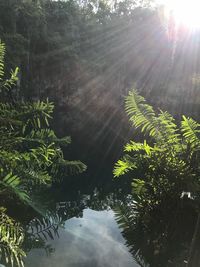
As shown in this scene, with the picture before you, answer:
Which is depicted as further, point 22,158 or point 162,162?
point 162,162

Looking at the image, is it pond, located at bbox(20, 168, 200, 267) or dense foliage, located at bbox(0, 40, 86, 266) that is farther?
pond, located at bbox(20, 168, 200, 267)

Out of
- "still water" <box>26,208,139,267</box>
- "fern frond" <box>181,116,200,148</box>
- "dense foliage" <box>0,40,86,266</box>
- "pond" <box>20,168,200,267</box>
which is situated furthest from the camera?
"still water" <box>26,208,139,267</box>

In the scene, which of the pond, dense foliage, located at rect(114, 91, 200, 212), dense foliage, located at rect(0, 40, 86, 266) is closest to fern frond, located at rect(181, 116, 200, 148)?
dense foliage, located at rect(114, 91, 200, 212)

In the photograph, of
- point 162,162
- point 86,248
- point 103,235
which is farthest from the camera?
point 103,235

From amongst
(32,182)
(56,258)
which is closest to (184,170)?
(32,182)

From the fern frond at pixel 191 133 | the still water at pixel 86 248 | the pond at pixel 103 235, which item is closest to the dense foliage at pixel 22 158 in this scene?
the pond at pixel 103 235

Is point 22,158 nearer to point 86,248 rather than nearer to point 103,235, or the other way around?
point 86,248

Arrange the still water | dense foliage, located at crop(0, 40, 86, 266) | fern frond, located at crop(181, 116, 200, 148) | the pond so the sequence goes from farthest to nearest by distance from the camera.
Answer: the still water < fern frond, located at crop(181, 116, 200, 148) < the pond < dense foliage, located at crop(0, 40, 86, 266)

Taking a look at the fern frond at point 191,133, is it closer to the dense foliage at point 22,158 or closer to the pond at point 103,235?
the pond at point 103,235

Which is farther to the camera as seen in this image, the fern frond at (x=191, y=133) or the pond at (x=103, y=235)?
the fern frond at (x=191, y=133)

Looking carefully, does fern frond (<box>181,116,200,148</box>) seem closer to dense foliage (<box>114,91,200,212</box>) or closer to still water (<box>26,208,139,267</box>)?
dense foliage (<box>114,91,200,212</box>)

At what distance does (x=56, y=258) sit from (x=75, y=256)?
0.34 m

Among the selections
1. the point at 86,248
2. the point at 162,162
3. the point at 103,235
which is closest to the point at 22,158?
the point at 162,162

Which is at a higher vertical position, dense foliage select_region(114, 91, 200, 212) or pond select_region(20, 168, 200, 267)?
dense foliage select_region(114, 91, 200, 212)
